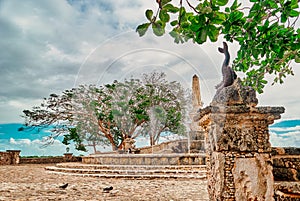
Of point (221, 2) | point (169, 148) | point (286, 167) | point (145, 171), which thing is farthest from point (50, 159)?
point (221, 2)

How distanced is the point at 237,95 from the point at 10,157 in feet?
66.8

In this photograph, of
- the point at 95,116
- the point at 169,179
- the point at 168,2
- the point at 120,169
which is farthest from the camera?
the point at 95,116

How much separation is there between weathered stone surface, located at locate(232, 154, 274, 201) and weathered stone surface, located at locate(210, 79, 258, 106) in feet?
2.31

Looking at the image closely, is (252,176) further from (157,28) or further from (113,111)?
(113,111)

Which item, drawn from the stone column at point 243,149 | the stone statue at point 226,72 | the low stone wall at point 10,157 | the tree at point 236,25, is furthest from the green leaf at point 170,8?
the low stone wall at point 10,157

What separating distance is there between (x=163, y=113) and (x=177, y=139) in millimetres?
2523

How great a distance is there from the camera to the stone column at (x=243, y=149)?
3.05 meters

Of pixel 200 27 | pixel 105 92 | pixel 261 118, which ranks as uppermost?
pixel 105 92

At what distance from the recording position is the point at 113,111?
62.5 ft

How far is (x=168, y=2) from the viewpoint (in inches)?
63.7

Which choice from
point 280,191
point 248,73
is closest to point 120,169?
point 248,73

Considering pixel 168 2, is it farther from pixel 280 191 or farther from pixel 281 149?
pixel 281 149

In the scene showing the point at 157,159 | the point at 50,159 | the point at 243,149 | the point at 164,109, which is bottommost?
the point at 50,159

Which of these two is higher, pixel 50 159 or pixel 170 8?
pixel 170 8
